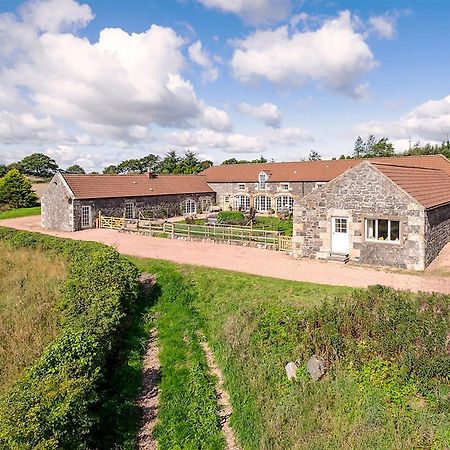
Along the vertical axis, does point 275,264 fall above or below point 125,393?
above

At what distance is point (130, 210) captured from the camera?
35469 millimetres

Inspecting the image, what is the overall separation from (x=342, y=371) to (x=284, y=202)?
3380 centimetres

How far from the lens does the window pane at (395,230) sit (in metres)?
18.1

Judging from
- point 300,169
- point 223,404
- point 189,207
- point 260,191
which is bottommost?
point 223,404

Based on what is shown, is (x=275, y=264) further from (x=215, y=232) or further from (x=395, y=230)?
(x=215, y=232)

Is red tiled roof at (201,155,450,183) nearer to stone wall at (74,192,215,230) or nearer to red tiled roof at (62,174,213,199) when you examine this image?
red tiled roof at (62,174,213,199)

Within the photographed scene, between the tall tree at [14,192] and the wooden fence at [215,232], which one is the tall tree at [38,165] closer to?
the tall tree at [14,192]

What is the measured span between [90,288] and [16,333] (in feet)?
7.45

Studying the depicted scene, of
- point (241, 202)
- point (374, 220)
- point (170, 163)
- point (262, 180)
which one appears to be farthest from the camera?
point (170, 163)

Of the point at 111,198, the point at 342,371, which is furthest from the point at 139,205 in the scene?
the point at 342,371

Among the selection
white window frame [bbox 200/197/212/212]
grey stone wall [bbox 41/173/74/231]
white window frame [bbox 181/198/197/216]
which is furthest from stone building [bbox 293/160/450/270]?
white window frame [bbox 200/197/212/212]

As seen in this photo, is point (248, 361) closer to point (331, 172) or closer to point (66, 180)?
point (66, 180)

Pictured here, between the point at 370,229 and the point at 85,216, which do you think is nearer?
the point at 370,229

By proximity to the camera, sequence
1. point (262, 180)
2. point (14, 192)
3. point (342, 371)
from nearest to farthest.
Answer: point (342, 371)
point (262, 180)
point (14, 192)
